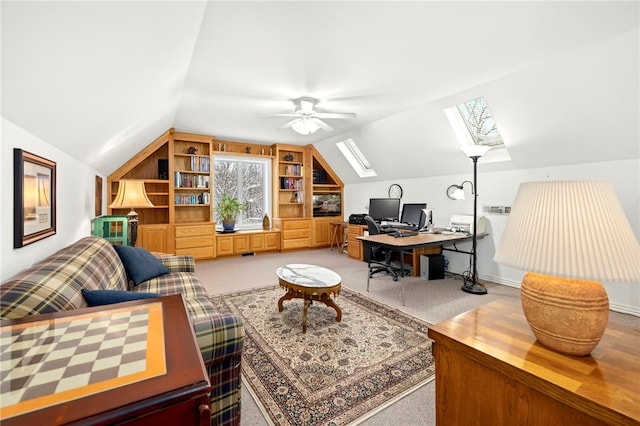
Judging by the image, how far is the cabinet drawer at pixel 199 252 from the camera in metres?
5.13

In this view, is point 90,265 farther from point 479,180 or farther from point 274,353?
point 479,180

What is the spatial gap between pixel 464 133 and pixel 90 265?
438 centimetres

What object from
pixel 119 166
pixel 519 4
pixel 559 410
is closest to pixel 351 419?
pixel 559 410

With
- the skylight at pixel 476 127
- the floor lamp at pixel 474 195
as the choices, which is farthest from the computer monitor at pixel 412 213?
the skylight at pixel 476 127

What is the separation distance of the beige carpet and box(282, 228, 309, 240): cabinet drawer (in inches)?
16.4

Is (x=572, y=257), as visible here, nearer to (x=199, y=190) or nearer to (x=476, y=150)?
(x=476, y=150)

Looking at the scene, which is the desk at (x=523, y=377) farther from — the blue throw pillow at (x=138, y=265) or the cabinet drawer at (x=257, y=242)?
the cabinet drawer at (x=257, y=242)

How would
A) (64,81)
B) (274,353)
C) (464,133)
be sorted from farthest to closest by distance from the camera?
(464,133) < (274,353) < (64,81)

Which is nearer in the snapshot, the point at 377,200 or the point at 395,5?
the point at 395,5

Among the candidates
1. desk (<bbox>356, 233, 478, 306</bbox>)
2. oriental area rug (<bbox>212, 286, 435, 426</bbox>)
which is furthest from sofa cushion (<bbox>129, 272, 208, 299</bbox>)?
desk (<bbox>356, 233, 478, 306</bbox>)

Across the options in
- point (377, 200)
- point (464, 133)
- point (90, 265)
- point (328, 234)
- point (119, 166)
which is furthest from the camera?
point (328, 234)

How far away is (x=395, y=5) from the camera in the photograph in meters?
1.82

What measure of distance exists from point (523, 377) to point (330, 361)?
4.53 feet

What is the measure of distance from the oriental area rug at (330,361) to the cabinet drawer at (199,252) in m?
2.49
